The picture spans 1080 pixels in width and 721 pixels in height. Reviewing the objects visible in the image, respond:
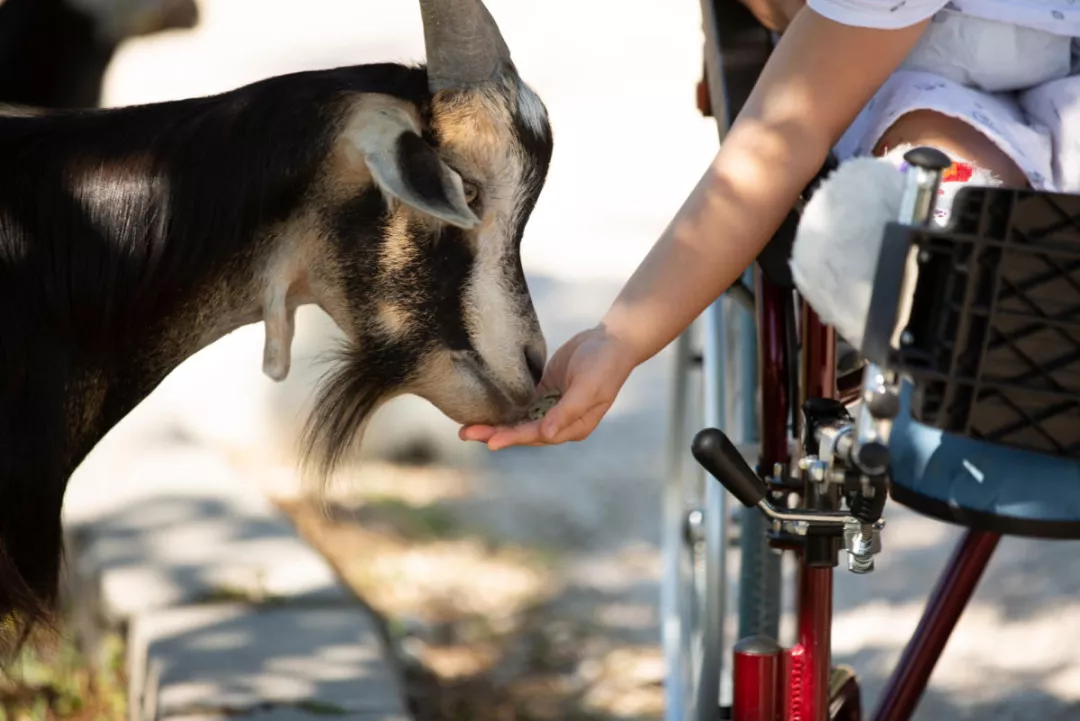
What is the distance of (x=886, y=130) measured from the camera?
2.27 metres

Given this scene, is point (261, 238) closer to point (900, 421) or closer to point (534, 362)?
point (534, 362)

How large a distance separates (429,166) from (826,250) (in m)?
0.70

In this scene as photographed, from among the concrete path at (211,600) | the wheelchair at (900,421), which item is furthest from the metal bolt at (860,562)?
the concrete path at (211,600)

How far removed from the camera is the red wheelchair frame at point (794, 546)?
2551 millimetres

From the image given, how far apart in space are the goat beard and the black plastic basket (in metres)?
0.91

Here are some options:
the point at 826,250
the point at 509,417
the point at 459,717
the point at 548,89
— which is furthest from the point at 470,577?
the point at 548,89

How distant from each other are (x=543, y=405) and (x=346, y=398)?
0.35 metres

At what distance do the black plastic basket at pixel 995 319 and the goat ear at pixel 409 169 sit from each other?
73cm

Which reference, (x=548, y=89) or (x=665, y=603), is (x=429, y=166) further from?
(x=548, y=89)

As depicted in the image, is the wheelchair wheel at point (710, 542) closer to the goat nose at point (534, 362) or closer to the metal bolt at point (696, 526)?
the metal bolt at point (696, 526)

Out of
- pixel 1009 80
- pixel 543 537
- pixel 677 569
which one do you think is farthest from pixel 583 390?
pixel 543 537

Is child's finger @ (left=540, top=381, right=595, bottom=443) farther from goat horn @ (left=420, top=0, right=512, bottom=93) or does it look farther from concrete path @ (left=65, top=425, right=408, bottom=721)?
concrete path @ (left=65, top=425, right=408, bottom=721)

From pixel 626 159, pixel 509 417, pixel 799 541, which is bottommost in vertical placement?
pixel 626 159

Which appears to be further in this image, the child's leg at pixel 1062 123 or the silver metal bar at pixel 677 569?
the silver metal bar at pixel 677 569
